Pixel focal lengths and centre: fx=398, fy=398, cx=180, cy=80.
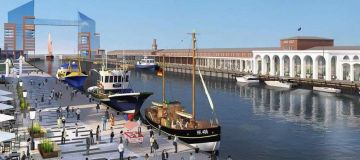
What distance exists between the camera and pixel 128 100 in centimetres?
5019

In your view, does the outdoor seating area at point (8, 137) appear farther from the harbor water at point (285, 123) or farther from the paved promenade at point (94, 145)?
the harbor water at point (285, 123)

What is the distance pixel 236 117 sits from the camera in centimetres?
5603

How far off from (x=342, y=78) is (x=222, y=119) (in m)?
53.8

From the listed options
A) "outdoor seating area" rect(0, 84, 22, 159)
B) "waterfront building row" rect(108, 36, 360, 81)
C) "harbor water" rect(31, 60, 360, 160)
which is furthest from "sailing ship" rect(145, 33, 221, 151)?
"waterfront building row" rect(108, 36, 360, 81)

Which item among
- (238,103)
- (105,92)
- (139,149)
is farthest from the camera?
(238,103)

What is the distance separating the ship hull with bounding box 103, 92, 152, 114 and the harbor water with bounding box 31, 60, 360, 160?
1045 cm

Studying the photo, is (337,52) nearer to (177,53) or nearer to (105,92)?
(105,92)

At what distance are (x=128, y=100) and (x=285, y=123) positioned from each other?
20467 millimetres

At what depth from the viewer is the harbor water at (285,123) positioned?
37.5 metres

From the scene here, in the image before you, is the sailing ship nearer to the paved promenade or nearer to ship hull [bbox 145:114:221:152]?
ship hull [bbox 145:114:221:152]

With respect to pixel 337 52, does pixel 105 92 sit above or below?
below

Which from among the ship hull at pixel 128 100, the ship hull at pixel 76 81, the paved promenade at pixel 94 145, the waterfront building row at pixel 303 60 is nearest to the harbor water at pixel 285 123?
the paved promenade at pixel 94 145

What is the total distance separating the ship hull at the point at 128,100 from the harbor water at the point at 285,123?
34.3 feet

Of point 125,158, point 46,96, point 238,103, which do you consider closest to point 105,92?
point 46,96
